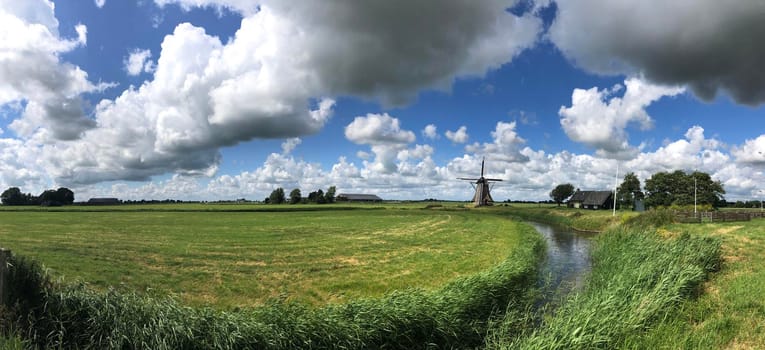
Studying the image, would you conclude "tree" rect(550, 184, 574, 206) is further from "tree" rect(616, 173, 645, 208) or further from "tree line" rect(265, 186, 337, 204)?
"tree line" rect(265, 186, 337, 204)

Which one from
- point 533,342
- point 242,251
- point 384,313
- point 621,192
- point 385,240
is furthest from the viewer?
point 621,192

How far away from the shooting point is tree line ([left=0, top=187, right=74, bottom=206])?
12138 cm

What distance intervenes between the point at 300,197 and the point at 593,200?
323 feet

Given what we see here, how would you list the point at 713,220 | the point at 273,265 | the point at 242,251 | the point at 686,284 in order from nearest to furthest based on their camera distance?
the point at 686,284 < the point at 273,265 < the point at 242,251 < the point at 713,220

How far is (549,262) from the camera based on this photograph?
81.2 ft

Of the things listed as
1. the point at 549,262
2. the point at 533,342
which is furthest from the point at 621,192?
the point at 533,342

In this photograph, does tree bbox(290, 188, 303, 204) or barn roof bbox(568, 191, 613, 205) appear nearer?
barn roof bbox(568, 191, 613, 205)

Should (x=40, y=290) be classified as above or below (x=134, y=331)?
above

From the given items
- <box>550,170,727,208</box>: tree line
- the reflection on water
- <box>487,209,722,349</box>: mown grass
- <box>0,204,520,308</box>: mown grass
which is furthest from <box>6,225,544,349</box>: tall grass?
<box>550,170,727,208</box>: tree line

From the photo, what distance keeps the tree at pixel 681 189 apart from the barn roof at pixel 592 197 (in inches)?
420

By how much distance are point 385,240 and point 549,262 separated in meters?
11.6

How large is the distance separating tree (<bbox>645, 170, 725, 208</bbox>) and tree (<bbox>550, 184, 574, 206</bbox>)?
46251 mm

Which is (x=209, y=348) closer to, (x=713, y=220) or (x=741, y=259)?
(x=741, y=259)

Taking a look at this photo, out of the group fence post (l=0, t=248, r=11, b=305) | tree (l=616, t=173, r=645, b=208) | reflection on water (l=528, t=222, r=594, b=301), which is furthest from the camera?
tree (l=616, t=173, r=645, b=208)
